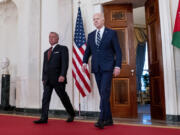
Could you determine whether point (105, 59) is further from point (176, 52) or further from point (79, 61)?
point (79, 61)

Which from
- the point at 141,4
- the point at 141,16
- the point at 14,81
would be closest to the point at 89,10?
the point at 141,4

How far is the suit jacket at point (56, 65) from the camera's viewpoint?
338 cm

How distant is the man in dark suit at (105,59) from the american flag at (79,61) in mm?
1588

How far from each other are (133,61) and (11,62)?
4086 mm

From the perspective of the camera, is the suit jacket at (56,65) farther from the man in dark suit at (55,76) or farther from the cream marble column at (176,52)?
the cream marble column at (176,52)

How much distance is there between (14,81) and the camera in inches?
260

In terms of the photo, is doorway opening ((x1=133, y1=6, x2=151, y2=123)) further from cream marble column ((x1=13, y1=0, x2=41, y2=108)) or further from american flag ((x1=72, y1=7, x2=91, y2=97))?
american flag ((x1=72, y1=7, x2=91, y2=97))

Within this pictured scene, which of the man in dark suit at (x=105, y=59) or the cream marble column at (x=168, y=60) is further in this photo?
the cream marble column at (x=168, y=60)

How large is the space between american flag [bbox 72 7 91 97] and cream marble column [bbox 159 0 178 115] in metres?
1.60

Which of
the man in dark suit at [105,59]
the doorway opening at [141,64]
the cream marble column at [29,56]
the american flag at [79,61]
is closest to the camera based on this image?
the man in dark suit at [105,59]

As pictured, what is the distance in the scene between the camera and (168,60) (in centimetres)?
393

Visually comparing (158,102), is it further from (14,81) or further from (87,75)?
(14,81)

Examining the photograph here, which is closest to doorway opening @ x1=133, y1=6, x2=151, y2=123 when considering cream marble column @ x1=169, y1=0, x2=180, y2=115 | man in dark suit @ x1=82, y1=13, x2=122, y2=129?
cream marble column @ x1=169, y1=0, x2=180, y2=115

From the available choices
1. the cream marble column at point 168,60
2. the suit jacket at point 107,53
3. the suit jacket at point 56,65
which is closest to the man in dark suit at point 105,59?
the suit jacket at point 107,53
